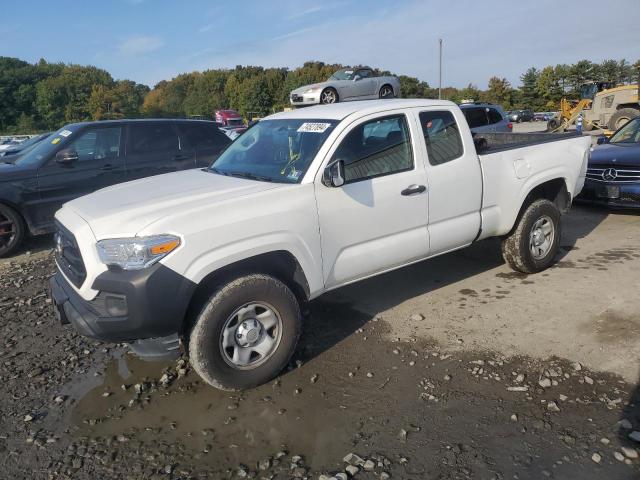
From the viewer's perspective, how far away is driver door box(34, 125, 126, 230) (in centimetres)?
708

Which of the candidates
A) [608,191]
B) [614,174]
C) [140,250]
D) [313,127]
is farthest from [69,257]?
[614,174]

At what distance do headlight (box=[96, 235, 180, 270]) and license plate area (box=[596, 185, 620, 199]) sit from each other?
6791mm

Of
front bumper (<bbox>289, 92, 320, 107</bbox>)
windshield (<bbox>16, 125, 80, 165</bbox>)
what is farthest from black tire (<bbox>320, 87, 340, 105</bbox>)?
windshield (<bbox>16, 125, 80, 165</bbox>)

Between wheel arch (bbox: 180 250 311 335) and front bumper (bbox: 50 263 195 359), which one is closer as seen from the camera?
front bumper (bbox: 50 263 195 359)

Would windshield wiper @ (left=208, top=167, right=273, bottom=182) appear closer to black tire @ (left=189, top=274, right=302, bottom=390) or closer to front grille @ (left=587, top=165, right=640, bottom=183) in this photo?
black tire @ (left=189, top=274, right=302, bottom=390)

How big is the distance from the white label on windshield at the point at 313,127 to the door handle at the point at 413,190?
0.81 meters

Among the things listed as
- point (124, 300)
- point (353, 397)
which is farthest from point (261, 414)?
point (124, 300)

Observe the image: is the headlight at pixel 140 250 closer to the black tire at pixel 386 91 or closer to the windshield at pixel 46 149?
the windshield at pixel 46 149

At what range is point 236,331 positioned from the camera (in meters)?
3.44

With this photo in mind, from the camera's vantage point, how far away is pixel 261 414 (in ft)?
10.8

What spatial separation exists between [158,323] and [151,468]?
0.80m

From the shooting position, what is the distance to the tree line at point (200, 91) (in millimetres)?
61156

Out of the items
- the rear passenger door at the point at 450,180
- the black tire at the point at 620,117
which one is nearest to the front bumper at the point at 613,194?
the rear passenger door at the point at 450,180

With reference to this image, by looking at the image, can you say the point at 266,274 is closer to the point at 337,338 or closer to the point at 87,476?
the point at 337,338
